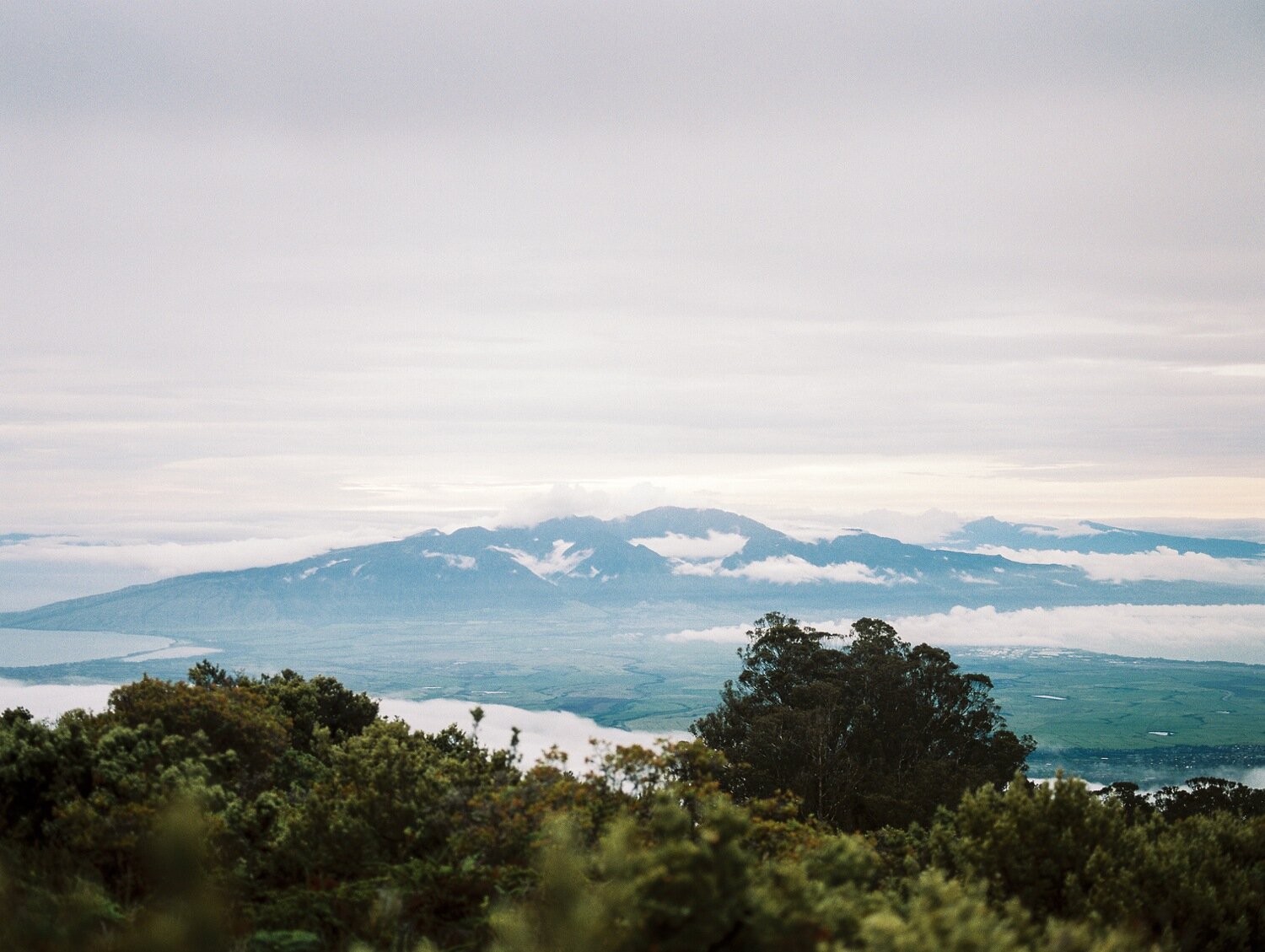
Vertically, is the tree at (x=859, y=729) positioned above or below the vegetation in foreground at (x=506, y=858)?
A: below

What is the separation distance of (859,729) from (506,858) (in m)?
25.1

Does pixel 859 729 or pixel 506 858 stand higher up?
pixel 506 858

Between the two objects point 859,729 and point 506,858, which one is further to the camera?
point 859,729

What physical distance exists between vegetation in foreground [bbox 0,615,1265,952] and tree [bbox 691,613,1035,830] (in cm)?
1223

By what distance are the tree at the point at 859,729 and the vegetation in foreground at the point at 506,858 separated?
40.1ft

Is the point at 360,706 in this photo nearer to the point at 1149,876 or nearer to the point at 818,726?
the point at 818,726

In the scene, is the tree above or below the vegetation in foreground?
below

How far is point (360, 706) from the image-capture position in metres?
28.7

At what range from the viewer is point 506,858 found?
42.1ft

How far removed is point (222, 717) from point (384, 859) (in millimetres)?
8074

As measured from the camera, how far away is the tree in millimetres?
31062

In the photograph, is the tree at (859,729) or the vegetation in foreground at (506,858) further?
the tree at (859,729)

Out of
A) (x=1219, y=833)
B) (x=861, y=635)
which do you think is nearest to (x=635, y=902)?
(x=1219, y=833)

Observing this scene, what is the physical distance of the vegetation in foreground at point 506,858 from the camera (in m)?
7.66
